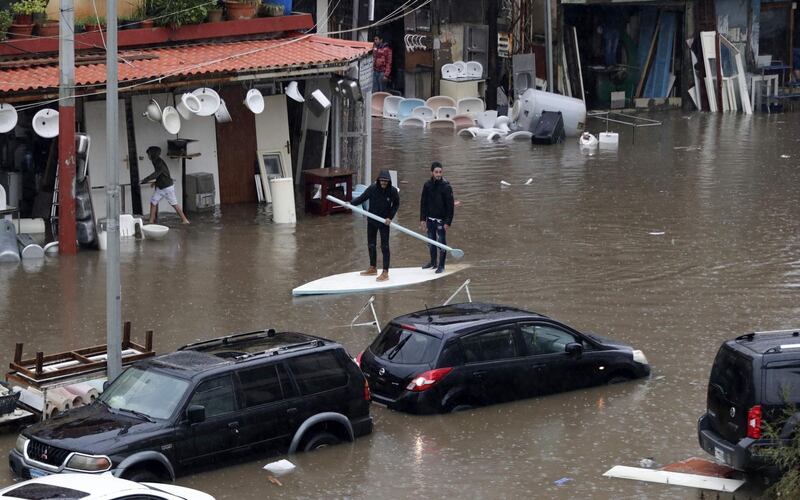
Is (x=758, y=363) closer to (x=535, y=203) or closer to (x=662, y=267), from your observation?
(x=662, y=267)

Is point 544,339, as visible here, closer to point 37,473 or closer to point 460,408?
point 460,408

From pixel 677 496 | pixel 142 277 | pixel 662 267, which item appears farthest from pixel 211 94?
pixel 677 496

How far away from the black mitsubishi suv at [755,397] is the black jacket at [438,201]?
8.62 meters

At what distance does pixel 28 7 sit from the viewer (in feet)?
73.3

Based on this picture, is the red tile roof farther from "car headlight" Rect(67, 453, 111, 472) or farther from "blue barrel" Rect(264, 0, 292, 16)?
"car headlight" Rect(67, 453, 111, 472)

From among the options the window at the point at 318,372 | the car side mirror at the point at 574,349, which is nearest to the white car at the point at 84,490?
the window at the point at 318,372

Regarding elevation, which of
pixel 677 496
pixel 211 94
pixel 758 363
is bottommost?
pixel 677 496

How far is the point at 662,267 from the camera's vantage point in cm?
2039

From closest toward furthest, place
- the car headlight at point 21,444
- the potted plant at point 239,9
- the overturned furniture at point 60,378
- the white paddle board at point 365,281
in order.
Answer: the car headlight at point 21,444 → the overturned furniture at point 60,378 → the white paddle board at point 365,281 → the potted plant at point 239,9

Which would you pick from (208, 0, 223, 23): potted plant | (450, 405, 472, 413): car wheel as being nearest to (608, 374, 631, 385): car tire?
(450, 405, 472, 413): car wheel

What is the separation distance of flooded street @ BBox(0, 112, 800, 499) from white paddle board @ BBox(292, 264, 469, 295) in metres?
0.19

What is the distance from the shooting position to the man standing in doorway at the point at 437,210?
1950 cm

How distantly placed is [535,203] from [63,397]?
14.8 m

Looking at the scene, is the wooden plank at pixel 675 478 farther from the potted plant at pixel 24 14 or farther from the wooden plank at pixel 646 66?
the wooden plank at pixel 646 66
